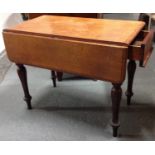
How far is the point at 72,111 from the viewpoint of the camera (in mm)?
1756

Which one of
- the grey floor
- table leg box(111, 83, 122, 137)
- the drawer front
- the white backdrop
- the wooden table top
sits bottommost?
the grey floor

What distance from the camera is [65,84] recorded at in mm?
2164

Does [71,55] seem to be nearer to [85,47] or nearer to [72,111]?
[85,47]

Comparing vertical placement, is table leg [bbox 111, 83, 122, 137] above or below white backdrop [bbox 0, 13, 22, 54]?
below

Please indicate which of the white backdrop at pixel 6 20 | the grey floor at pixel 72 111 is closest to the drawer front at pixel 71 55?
the grey floor at pixel 72 111

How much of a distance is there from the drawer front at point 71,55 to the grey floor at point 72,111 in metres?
0.49

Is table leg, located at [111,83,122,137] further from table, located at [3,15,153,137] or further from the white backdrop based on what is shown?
the white backdrop

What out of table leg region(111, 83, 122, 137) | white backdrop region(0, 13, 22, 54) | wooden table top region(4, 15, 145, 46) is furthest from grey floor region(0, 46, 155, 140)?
white backdrop region(0, 13, 22, 54)

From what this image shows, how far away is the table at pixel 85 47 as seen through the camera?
3.73ft

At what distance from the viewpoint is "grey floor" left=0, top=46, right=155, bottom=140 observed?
1522 mm

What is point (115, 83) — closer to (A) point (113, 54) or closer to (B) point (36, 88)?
(A) point (113, 54)

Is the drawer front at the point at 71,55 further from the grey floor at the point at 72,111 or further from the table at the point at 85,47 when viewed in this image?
the grey floor at the point at 72,111

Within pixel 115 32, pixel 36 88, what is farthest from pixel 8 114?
pixel 115 32
